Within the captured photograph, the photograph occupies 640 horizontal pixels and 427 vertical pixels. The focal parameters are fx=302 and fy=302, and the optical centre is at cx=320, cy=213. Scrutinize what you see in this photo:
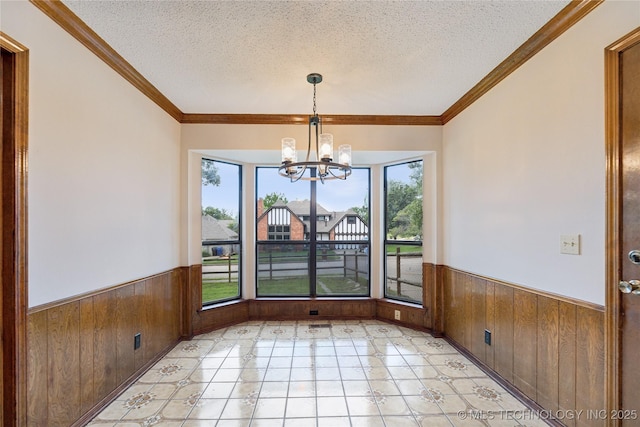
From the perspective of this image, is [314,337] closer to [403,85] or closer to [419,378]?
[419,378]

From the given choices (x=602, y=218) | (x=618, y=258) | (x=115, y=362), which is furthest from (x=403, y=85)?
(x=115, y=362)

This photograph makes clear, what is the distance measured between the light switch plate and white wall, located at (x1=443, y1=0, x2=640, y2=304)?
3cm

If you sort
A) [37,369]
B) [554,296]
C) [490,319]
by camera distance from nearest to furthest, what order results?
[37,369], [554,296], [490,319]

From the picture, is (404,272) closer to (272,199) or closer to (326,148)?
(272,199)

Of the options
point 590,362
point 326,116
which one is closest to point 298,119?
point 326,116

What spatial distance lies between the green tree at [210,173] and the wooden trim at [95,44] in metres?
0.93

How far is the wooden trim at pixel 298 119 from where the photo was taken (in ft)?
11.5

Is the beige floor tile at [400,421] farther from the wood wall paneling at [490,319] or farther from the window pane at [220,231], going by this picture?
the window pane at [220,231]

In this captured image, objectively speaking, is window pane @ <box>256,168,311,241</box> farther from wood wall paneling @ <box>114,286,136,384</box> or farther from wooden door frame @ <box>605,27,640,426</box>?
wooden door frame @ <box>605,27,640,426</box>

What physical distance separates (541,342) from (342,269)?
2.57 metres

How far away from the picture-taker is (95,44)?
82.1 inches

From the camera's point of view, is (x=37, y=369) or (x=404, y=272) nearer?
(x=37, y=369)

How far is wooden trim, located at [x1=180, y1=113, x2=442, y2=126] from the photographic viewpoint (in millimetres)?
3516

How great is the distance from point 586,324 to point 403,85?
2.24 m
